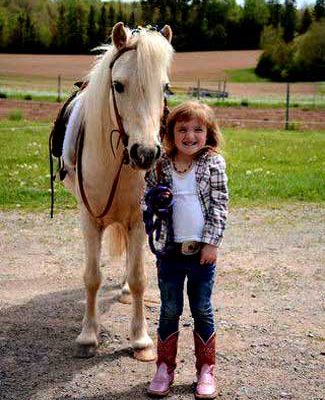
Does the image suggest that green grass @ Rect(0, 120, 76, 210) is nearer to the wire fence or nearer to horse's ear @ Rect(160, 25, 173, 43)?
the wire fence

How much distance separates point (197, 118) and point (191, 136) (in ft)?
0.40

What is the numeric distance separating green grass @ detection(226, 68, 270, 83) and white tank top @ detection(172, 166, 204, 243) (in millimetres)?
51227

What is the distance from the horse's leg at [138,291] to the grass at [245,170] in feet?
7.61

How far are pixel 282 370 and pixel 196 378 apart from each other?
1.98 ft

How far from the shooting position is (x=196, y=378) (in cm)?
423

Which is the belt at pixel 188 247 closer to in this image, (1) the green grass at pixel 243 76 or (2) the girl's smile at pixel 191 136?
(2) the girl's smile at pixel 191 136

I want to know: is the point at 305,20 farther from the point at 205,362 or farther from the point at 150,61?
the point at 205,362

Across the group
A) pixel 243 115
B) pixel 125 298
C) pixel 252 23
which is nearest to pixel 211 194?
pixel 125 298

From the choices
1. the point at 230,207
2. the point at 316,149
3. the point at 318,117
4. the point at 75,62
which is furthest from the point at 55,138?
the point at 75,62

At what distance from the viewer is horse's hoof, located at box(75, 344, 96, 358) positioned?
182 inches

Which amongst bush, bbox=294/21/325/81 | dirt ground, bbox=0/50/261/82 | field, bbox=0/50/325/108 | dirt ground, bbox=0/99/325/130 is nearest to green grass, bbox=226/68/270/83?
field, bbox=0/50/325/108

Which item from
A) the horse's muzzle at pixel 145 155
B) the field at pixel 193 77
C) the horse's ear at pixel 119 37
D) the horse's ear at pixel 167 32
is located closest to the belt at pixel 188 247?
the horse's muzzle at pixel 145 155

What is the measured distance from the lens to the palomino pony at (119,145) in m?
3.87

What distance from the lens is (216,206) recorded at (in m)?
3.85
